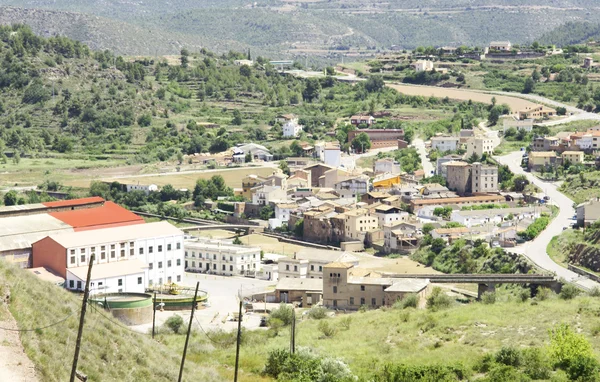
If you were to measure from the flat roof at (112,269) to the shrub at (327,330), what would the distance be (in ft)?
30.1

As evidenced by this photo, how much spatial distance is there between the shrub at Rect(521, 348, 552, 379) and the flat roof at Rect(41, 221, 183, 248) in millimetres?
19328

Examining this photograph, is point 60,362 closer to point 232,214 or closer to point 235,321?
point 235,321

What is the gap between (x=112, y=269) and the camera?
4206 cm

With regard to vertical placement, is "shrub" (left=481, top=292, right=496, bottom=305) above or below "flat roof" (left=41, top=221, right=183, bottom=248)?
below

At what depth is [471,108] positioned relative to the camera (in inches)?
3686

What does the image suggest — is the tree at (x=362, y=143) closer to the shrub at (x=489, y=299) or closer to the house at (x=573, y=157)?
the house at (x=573, y=157)

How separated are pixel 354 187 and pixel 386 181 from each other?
5.58 feet

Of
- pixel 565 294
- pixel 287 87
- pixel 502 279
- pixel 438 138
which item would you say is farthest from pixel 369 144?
pixel 565 294

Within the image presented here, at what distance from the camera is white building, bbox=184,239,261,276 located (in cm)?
5100

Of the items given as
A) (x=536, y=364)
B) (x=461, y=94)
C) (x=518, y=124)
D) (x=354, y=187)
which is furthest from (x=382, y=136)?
(x=536, y=364)

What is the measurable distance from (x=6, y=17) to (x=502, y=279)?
420 feet

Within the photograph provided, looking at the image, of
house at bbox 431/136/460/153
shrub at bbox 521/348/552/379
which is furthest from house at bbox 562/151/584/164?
shrub at bbox 521/348/552/379

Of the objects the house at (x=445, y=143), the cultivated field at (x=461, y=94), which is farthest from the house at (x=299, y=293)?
the cultivated field at (x=461, y=94)

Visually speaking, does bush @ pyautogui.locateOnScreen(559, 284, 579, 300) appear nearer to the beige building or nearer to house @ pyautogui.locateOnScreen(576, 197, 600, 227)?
the beige building
